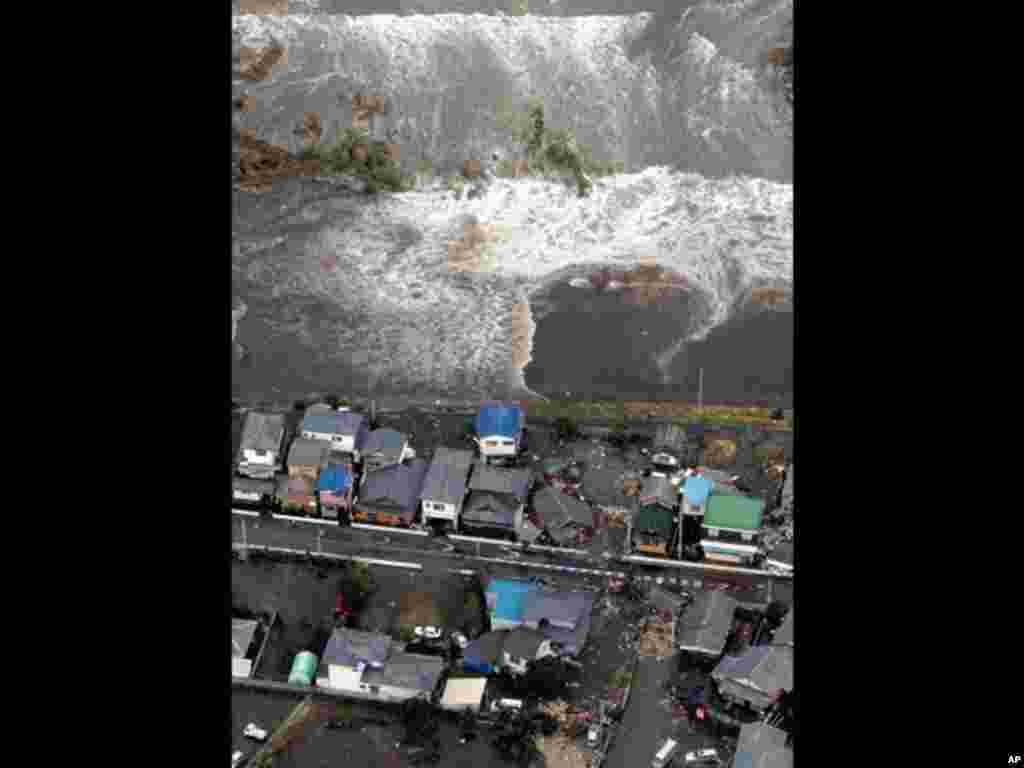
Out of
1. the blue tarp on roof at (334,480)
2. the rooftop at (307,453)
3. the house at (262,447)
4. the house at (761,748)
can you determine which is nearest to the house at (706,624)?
the house at (761,748)

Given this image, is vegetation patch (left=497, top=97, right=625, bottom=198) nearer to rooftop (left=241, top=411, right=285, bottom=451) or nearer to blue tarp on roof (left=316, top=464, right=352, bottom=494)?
rooftop (left=241, top=411, right=285, bottom=451)

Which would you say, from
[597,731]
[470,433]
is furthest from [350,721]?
[470,433]

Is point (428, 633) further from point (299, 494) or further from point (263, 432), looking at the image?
point (263, 432)

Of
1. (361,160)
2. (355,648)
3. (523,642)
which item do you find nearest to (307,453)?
(355,648)

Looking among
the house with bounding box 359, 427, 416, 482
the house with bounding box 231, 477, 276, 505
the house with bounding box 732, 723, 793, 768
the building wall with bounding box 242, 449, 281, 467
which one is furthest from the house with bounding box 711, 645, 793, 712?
the building wall with bounding box 242, 449, 281, 467
